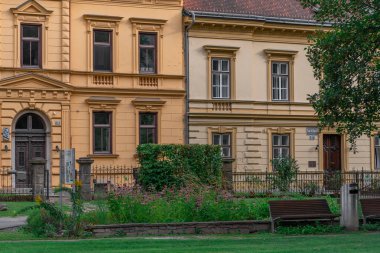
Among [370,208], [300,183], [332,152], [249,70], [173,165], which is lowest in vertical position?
[370,208]

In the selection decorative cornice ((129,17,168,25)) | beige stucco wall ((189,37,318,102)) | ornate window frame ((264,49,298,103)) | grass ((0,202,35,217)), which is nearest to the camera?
grass ((0,202,35,217))

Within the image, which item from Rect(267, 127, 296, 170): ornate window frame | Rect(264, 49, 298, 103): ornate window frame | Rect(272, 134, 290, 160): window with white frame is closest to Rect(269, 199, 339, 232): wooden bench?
Rect(267, 127, 296, 170): ornate window frame

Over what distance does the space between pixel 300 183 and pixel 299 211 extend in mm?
13954

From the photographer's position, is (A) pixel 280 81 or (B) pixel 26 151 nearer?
(B) pixel 26 151

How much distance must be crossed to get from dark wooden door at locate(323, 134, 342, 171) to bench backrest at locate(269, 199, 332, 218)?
19831 millimetres

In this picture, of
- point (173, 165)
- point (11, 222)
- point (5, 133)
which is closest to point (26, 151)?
point (5, 133)

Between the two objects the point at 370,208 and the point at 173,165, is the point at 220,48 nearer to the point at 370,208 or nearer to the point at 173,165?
the point at 173,165

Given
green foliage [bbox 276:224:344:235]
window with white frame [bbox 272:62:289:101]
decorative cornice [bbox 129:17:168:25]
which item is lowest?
green foliage [bbox 276:224:344:235]

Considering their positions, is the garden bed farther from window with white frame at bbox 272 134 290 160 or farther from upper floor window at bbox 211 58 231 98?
window with white frame at bbox 272 134 290 160

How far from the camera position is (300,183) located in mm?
36094

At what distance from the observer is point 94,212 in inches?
840

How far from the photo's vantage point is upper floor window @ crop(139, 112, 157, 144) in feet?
126

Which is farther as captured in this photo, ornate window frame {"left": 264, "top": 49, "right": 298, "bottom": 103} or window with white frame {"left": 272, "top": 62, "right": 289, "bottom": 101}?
window with white frame {"left": 272, "top": 62, "right": 289, "bottom": 101}

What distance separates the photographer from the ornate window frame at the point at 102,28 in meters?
37.1
